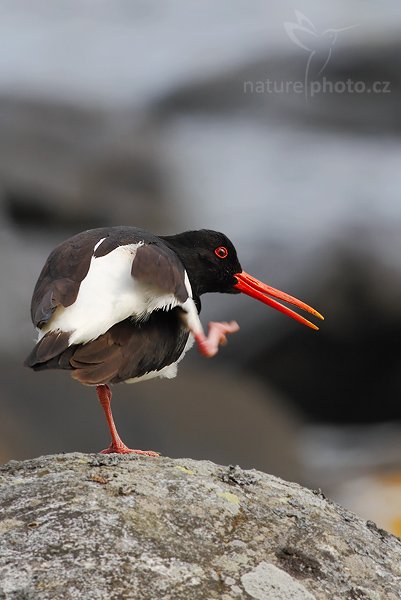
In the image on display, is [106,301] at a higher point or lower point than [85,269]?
lower

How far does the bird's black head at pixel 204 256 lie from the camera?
481 cm

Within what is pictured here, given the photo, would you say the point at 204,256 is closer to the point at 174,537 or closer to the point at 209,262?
the point at 209,262

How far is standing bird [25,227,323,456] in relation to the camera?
3512 mm

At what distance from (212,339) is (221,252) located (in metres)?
1.35

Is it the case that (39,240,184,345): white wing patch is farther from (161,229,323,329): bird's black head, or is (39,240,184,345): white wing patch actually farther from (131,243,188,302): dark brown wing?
(161,229,323,329): bird's black head

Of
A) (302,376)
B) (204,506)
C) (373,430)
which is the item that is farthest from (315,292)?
(204,506)

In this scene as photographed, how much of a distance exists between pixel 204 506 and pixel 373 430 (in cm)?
972

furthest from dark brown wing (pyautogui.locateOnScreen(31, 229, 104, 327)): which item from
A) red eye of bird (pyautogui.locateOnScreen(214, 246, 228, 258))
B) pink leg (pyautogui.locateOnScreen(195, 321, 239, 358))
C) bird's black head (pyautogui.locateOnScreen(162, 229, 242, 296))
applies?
red eye of bird (pyautogui.locateOnScreen(214, 246, 228, 258))

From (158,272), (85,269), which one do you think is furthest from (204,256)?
(85,269)

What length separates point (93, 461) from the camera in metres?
3.38

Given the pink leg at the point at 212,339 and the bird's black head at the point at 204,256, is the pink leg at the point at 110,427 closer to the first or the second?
the bird's black head at the point at 204,256

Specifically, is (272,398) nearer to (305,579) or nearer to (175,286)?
(175,286)

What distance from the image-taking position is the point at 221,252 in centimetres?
491

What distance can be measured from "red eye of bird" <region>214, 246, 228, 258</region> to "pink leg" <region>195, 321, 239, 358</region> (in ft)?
3.63
